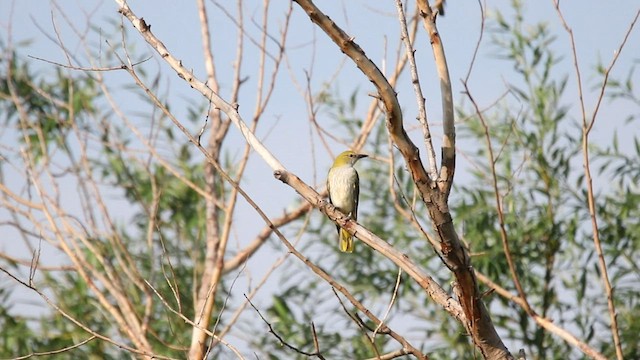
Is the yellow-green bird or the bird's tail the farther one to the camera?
the yellow-green bird

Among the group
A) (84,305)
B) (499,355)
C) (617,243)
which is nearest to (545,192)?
(617,243)

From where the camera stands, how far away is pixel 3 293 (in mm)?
5707

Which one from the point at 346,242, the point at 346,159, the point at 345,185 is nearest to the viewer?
the point at 346,242

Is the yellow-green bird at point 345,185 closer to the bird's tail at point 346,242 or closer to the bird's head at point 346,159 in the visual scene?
the bird's head at point 346,159

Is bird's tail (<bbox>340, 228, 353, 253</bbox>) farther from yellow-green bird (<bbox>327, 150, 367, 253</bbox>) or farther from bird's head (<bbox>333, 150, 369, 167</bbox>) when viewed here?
bird's head (<bbox>333, 150, 369, 167</bbox>)

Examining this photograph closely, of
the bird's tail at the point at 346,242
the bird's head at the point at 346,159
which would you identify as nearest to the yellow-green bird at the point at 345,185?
the bird's head at the point at 346,159

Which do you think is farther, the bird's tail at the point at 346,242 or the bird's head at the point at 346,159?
the bird's head at the point at 346,159

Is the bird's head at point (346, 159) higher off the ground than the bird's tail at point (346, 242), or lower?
higher

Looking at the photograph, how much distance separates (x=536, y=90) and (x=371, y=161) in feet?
3.30

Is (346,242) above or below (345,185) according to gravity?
below

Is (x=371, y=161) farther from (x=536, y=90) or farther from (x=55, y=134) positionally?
(x=55, y=134)

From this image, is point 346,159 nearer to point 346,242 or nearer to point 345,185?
point 345,185

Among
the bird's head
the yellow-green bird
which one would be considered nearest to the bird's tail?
the yellow-green bird

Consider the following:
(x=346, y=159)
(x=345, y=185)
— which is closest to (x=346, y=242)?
(x=345, y=185)
